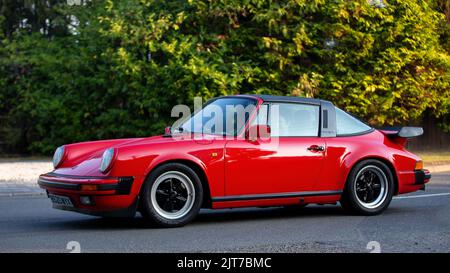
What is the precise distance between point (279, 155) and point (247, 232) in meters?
1.17

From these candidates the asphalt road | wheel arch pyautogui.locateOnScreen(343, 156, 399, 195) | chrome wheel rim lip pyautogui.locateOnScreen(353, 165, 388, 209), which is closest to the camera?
the asphalt road

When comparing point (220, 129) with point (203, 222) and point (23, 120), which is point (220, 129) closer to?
point (203, 222)

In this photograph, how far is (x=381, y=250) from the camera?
673cm

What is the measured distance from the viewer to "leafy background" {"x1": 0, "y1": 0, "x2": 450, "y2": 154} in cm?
2159

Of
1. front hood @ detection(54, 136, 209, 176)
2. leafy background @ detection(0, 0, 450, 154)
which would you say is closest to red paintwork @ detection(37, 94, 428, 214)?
front hood @ detection(54, 136, 209, 176)

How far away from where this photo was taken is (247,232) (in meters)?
7.93

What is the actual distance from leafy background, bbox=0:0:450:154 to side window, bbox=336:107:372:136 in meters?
11.4

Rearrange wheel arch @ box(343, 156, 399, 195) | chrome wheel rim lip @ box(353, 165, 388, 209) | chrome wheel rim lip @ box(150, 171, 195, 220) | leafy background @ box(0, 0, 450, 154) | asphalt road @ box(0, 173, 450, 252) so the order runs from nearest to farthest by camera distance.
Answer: asphalt road @ box(0, 173, 450, 252) < chrome wheel rim lip @ box(150, 171, 195, 220) < wheel arch @ box(343, 156, 399, 195) < chrome wheel rim lip @ box(353, 165, 388, 209) < leafy background @ box(0, 0, 450, 154)

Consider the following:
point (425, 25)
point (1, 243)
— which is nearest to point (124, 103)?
point (425, 25)

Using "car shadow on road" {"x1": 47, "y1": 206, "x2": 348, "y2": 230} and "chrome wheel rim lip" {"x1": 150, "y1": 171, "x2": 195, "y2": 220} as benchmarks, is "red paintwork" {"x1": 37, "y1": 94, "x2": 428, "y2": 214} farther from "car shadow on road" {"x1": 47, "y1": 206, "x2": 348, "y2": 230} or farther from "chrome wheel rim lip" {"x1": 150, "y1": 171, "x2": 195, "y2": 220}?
"car shadow on road" {"x1": 47, "y1": 206, "x2": 348, "y2": 230}

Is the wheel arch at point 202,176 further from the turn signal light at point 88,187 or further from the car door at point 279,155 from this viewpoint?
the turn signal light at point 88,187

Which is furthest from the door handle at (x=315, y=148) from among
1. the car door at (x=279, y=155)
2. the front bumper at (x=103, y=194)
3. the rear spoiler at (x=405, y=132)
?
the front bumper at (x=103, y=194)

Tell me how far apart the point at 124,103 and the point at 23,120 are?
5.54 metres
